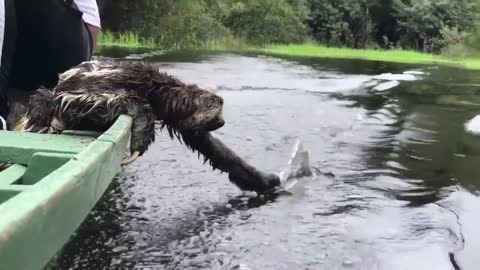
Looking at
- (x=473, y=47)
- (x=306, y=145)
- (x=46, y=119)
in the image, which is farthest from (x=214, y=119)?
(x=473, y=47)

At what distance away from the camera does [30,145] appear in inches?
69.2

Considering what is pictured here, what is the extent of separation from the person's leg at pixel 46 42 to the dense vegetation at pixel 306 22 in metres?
17.6

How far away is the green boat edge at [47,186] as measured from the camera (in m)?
1.02

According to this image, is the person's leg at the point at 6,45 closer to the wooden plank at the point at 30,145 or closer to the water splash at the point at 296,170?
the wooden plank at the point at 30,145

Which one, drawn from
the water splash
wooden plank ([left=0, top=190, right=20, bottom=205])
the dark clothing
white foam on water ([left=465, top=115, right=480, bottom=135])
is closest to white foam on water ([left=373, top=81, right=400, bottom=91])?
white foam on water ([left=465, top=115, right=480, bottom=135])

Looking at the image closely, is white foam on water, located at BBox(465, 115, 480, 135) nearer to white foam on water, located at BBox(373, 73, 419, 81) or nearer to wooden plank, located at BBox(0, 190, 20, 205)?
white foam on water, located at BBox(373, 73, 419, 81)

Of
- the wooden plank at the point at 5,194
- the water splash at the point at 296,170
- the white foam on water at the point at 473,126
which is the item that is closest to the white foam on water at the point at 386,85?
the white foam on water at the point at 473,126

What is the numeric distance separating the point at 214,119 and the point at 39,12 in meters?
0.86

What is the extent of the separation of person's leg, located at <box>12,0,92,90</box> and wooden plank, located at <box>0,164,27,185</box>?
4.00 feet

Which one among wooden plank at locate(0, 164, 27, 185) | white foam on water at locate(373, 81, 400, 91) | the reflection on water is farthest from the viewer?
white foam on water at locate(373, 81, 400, 91)

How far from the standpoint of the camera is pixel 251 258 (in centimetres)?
235

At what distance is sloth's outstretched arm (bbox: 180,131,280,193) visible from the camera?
3.11 meters

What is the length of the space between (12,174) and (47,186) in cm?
39

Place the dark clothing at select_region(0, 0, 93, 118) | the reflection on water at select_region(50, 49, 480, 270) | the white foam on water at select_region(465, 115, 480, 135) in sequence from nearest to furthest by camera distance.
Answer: the reflection on water at select_region(50, 49, 480, 270), the dark clothing at select_region(0, 0, 93, 118), the white foam on water at select_region(465, 115, 480, 135)
